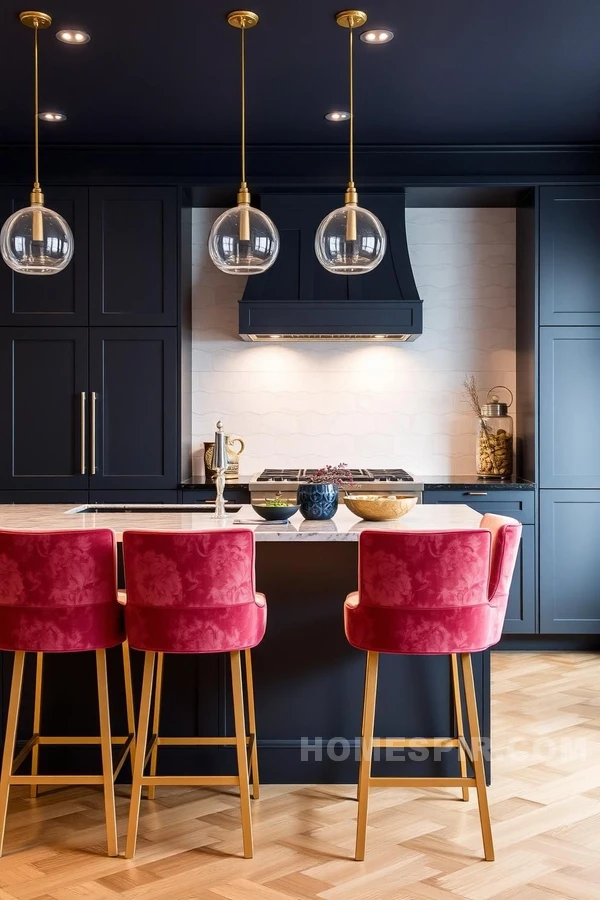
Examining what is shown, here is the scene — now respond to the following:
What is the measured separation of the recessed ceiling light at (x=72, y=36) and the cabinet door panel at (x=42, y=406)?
1750 millimetres

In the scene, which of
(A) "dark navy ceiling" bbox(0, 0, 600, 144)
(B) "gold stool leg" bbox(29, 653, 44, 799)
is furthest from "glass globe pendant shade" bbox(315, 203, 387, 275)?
(B) "gold stool leg" bbox(29, 653, 44, 799)

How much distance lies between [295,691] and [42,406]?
2.68 meters

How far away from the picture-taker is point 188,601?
263 cm

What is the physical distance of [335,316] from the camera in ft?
17.2

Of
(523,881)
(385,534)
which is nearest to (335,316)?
(385,534)

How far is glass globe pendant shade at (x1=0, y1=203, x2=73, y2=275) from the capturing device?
3.02 m

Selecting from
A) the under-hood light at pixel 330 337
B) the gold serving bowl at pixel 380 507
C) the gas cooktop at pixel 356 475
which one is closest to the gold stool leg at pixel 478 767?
the gold serving bowl at pixel 380 507

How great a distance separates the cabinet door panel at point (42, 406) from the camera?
203 inches

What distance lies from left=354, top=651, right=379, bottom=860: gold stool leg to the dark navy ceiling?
2474mm

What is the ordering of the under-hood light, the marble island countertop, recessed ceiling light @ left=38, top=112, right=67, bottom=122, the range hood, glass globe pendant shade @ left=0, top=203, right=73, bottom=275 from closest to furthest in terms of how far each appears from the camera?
the marble island countertop → glass globe pendant shade @ left=0, top=203, right=73, bottom=275 → recessed ceiling light @ left=38, top=112, right=67, bottom=122 → the range hood → the under-hood light

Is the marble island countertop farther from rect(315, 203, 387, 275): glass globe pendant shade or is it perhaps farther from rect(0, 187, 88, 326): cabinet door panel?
rect(0, 187, 88, 326): cabinet door panel

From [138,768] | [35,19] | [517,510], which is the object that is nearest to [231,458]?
[517,510]

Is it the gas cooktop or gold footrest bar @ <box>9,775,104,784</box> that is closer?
gold footrest bar @ <box>9,775,104,784</box>

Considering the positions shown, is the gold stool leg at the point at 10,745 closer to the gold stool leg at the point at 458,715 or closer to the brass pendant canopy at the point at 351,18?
the gold stool leg at the point at 458,715
